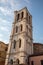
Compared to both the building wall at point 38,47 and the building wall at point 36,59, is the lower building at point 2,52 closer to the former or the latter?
the building wall at point 38,47

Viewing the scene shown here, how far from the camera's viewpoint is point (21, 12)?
33562 millimetres

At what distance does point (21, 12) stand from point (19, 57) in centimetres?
1374

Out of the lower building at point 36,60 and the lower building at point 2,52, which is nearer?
the lower building at point 36,60

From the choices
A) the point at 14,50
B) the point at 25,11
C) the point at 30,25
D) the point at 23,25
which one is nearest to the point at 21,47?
the point at 14,50

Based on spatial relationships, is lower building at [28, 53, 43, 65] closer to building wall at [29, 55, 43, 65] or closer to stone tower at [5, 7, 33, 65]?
building wall at [29, 55, 43, 65]

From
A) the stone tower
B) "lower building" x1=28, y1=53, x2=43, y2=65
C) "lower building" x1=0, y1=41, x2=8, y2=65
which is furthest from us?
"lower building" x1=0, y1=41, x2=8, y2=65

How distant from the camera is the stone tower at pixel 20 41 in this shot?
26.0 meters

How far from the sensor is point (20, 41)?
2812 cm

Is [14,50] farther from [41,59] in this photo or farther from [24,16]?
[24,16]

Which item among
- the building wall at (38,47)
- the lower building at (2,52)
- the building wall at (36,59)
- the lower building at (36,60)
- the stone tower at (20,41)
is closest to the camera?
the lower building at (36,60)

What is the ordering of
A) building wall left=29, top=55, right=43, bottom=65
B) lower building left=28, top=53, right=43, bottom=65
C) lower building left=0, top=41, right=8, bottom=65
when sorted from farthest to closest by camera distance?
lower building left=0, top=41, right=8, bottom=65 < building wall left=29, top=55, right=43, bottom=65 < lower building left=28, top=53, right=43, bottom=65

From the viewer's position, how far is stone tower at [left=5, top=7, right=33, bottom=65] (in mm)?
25998

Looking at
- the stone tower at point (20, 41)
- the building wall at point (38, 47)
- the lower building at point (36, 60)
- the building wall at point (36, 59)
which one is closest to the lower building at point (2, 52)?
the stone tower at point (20, 41)

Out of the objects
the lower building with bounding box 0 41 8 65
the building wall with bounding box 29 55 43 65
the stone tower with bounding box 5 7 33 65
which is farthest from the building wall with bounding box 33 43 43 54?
the building wall with bounding box 29 55 43 65
